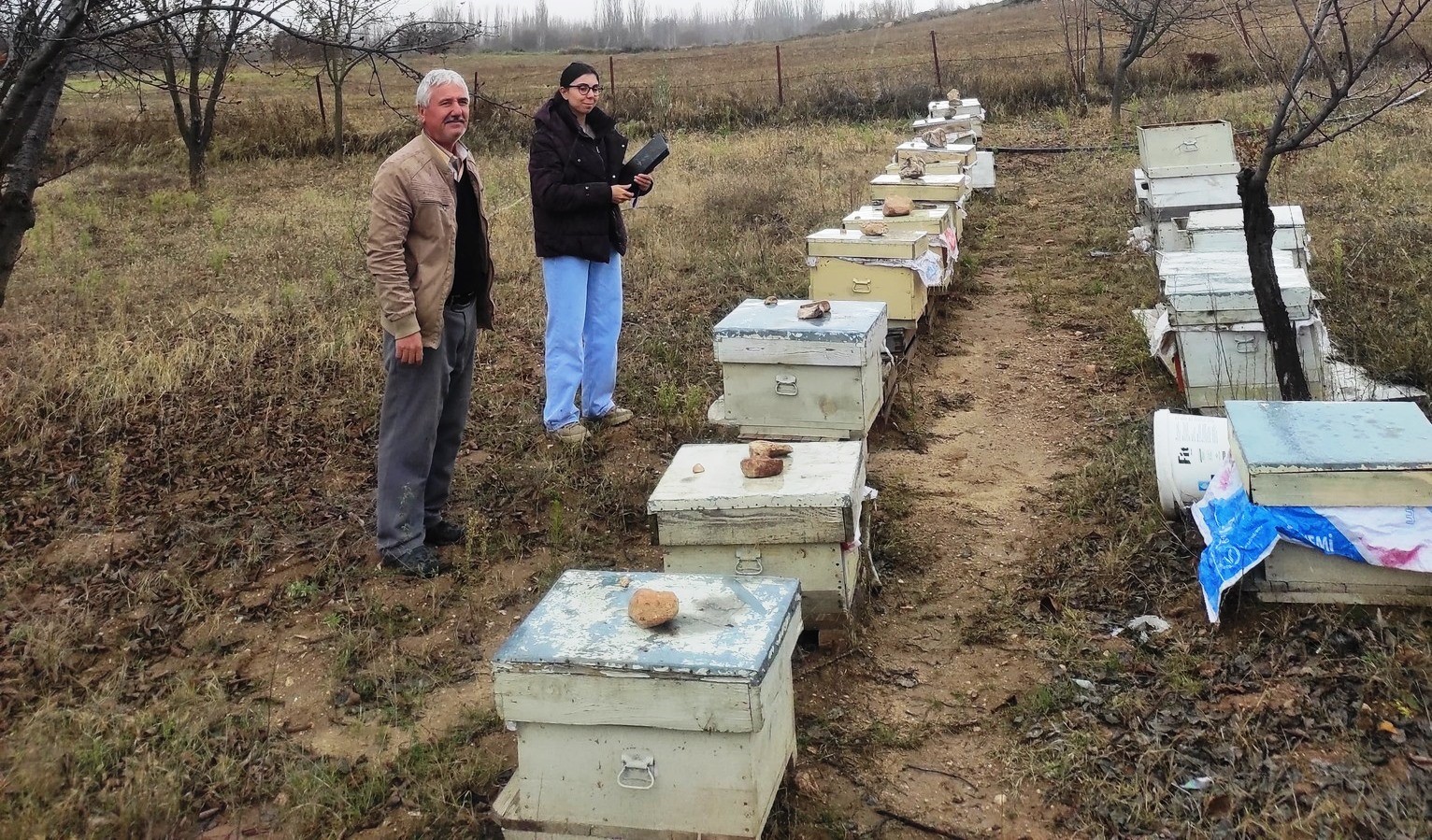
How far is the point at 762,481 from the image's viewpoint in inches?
145

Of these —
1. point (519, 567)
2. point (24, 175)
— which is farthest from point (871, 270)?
point (24, 175)

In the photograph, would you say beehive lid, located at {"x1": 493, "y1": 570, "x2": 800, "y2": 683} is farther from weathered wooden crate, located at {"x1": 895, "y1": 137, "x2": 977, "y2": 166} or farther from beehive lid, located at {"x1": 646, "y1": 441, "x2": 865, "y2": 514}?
weathered wooden crate, located at {"x1": 895, "y1": 137, "x2": 977, "y2": 166}

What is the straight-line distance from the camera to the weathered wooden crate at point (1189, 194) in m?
8.16

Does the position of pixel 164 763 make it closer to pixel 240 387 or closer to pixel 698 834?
pixel 698 834

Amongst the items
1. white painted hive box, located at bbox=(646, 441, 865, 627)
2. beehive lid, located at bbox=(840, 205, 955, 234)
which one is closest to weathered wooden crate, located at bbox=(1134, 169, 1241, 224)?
beehive lid, located at bbox=(840, 205, 955, 234)

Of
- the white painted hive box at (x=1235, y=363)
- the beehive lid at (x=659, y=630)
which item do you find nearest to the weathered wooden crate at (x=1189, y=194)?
the white painted hive box at (x=1235, y=363)

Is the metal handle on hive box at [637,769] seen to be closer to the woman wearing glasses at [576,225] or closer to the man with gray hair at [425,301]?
the man with gray hair at [425,301]

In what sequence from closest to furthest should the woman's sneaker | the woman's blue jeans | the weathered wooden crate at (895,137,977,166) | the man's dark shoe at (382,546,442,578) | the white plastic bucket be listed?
the white plastic bucket, the man's dark shoe at (382,546,442,578), the woman's blue jeans, the woman's sneaker, the weathered wooden crate at (895,137,977,166)

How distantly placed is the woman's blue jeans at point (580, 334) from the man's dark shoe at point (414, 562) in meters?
1.40

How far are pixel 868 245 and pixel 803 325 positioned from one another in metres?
1.86

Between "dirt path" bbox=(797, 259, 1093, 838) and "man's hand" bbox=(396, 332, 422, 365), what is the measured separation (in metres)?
1.91

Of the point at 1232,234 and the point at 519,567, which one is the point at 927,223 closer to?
the point at 1232,234

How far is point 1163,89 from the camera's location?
20.2 meters

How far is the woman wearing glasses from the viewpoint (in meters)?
5.36
